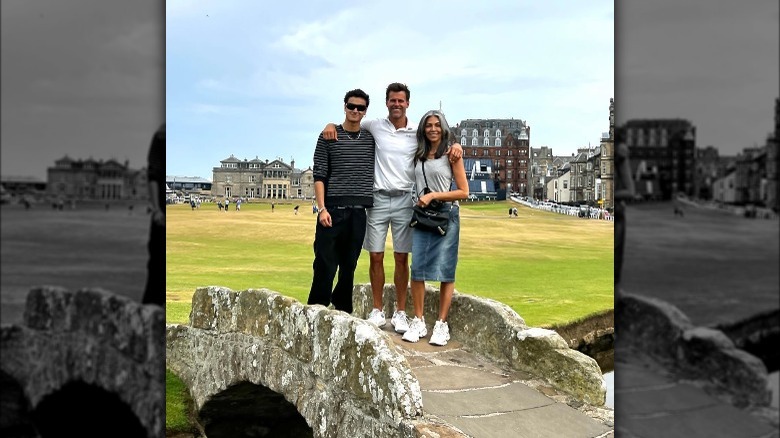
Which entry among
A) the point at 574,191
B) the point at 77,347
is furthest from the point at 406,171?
the point at 574,191

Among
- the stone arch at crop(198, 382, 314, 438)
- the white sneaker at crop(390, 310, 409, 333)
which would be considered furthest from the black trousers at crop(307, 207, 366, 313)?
the stone arch at crop(198, 382, 314, 438)

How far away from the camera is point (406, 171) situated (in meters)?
6.98

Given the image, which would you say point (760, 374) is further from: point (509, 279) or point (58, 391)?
point (509, 279)

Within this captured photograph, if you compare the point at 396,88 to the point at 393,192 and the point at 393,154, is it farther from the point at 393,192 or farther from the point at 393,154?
the point at 393,192

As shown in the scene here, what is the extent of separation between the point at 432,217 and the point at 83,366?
3.39 m

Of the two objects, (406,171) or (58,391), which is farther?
(406,171)

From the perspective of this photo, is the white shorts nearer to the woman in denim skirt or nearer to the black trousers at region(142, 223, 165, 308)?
the woman in denim skirt

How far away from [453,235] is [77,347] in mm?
3541

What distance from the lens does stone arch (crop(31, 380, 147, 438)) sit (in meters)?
4.34

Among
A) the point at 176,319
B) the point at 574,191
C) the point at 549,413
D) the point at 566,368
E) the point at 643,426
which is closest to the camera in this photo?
the point at 643,426

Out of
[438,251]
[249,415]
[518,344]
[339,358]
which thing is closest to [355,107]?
[438,251]

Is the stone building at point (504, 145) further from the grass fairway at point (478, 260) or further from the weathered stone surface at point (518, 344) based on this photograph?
the weathered stone surface at point (518, 344)

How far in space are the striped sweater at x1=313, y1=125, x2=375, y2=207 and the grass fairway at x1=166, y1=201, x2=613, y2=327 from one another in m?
5.35

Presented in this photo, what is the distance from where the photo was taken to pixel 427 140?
670cm
